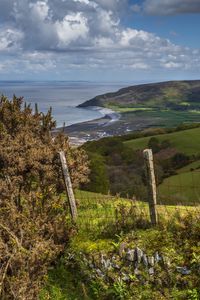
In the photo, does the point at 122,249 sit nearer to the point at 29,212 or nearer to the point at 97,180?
the point at 29,212

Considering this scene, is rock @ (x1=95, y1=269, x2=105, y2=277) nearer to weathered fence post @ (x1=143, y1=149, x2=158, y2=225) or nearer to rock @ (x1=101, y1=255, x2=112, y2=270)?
rock @ (x1=101, y1=255, x2=112, y2=270)

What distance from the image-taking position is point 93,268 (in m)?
11.4

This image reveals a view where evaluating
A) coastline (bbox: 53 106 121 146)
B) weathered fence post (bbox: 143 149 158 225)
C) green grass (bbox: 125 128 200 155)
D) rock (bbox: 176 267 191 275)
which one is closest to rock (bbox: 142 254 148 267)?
rock (bbox: 176 267 191 275)

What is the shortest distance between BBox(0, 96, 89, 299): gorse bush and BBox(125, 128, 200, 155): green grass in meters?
103

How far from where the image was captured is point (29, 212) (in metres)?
11.8

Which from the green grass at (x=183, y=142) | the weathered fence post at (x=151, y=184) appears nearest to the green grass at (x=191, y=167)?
the green grass at (x=183, y=142)

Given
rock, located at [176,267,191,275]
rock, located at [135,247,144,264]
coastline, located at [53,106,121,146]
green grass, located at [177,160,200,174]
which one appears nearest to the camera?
rock, located at [176,267,191,275]

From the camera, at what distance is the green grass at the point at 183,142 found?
120m

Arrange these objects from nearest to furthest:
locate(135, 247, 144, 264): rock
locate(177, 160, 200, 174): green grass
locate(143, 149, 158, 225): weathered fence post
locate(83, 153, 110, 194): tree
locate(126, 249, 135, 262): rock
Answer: locate(135, 247, 144, 264): rock → locate(126, 249, 135, 262): rock → locate(143, 149, 158, 225): weathered fence post → locate(83, 153, 110, 194): tree → locate(177, 160, 200, 174): green grass

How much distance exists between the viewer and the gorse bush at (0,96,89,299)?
10.3 m

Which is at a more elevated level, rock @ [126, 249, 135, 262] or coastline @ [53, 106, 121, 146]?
rock @ [126, 249, 135, 262]

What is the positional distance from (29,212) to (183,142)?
119 m

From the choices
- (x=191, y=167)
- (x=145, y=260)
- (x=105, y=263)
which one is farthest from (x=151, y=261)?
(x=191, y=167)

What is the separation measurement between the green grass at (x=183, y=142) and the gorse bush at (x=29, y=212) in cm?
10261
